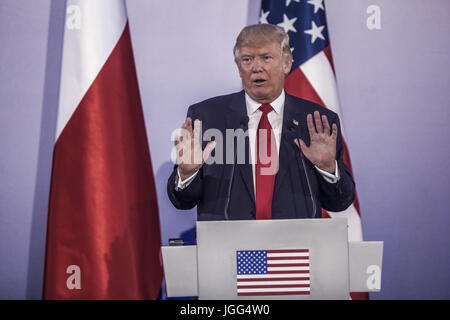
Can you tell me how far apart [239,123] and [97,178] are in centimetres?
85

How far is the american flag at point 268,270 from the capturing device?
146 centimetres

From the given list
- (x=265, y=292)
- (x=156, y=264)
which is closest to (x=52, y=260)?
(x=156, y=264)

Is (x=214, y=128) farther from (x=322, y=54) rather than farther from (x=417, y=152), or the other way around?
(x=417, y=152)

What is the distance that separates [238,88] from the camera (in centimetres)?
310

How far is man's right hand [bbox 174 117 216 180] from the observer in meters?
1.81

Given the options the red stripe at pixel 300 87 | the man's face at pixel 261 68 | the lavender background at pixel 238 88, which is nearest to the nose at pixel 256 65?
the man's face at pixel 261 68

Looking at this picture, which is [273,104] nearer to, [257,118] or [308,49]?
[257,118]

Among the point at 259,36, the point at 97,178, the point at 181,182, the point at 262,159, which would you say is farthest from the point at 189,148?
the point at 97,178

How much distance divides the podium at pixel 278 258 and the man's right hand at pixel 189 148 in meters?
0.44

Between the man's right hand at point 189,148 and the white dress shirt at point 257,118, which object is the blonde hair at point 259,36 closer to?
the white dress shirt at point 257,118

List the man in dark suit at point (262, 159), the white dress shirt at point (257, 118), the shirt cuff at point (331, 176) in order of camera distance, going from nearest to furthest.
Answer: the shirt cuff at point (331, 176), the man in dark suit at point (262, 159), the white dress shirt at point (257, 118)

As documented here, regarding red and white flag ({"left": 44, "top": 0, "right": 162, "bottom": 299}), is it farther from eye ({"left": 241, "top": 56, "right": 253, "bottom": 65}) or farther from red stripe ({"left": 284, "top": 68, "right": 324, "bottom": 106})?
red stripe ({"left": 284, "top": 68, "right": 324, "bottom": 106})

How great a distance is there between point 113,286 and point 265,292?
131 centimetres

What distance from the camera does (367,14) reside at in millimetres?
3195
